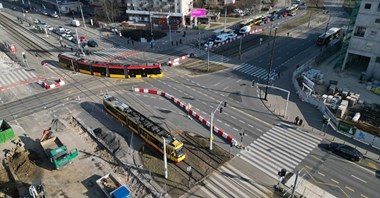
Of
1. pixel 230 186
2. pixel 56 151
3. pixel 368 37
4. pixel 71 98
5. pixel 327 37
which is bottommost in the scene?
pixel 230 186

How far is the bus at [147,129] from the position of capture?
33000mm

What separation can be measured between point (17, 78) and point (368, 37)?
73.0 metres

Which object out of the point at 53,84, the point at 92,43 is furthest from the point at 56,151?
the point at 92,43

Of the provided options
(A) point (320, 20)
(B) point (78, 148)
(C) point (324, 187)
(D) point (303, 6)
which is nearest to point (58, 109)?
(B) point (78, 148)

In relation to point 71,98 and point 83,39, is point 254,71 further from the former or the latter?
point 83,39

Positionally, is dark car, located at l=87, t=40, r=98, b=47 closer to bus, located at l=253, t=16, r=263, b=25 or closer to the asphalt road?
the asphalt road

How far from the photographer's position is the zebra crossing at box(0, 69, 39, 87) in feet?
179

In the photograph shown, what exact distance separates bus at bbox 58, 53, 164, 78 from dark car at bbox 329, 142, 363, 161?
35.0m

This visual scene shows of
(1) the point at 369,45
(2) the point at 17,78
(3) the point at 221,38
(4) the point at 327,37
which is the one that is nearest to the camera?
(1) the point at 369,45

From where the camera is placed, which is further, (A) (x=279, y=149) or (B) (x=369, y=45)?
(B) (x=369, y=45)

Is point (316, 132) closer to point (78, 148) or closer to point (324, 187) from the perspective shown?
point (324, 187)

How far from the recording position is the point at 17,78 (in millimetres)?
56562

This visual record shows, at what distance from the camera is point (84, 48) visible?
232 feet

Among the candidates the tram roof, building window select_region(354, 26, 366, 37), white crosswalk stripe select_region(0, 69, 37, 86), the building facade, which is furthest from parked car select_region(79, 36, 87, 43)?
building window select_region(354, 26, 366, 37)
